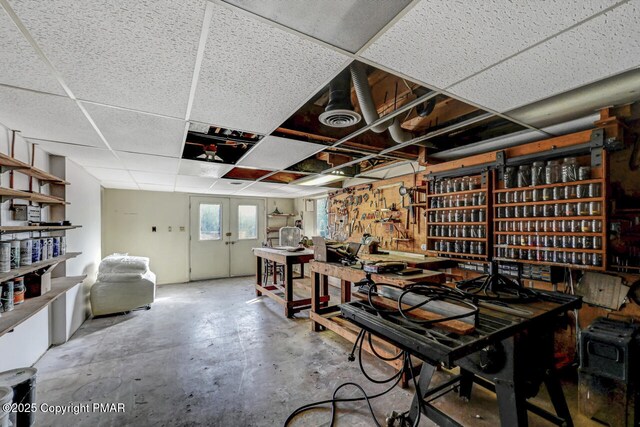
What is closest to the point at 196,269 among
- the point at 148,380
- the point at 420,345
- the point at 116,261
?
the point at 116,261

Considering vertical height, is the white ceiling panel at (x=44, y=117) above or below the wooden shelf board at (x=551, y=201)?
above

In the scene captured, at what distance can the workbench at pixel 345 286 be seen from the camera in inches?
89.2

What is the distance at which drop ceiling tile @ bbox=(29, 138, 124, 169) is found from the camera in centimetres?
263

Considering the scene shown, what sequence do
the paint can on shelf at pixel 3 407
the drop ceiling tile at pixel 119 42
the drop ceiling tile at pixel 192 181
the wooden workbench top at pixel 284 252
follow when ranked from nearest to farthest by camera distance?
the drop ceiling tile at pixel 119 42 < the paint can on shelf at pixel 3 407 < the wooden workbench top at pixel 284 252 < the drop ceiling tile at pixel 192 181

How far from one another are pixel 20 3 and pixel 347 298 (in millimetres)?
3606

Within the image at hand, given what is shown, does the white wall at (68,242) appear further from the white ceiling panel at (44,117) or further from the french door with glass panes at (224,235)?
the french door with glass panes at (224,235)

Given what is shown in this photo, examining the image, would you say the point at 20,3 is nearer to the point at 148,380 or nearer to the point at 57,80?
the point at 57,80

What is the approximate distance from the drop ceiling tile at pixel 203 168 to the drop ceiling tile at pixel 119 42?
180 centimetres

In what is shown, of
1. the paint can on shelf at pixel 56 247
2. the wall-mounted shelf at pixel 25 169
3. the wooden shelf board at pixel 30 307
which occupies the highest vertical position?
the wall-mounted shelf at pixel 25 169

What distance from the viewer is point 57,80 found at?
56.9 inches

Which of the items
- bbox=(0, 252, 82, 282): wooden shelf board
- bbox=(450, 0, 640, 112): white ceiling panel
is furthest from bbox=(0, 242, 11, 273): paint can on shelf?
bbox=(450, 0, 640, 112): white ceiling panel

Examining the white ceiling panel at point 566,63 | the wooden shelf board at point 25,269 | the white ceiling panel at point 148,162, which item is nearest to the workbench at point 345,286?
the white ceiling panel at point 566,63

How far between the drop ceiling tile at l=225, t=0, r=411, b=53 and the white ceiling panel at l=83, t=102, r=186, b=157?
1357 millimetres

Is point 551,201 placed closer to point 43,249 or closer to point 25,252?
point 25,252
